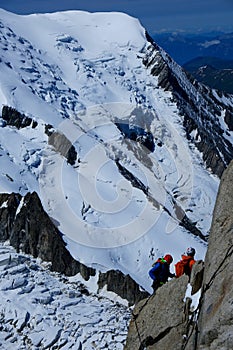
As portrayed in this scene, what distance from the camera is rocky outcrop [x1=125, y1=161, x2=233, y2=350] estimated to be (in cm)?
1040

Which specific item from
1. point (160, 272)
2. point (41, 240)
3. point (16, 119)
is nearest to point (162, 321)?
point (160, 272)

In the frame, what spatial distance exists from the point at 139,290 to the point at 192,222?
109 feet

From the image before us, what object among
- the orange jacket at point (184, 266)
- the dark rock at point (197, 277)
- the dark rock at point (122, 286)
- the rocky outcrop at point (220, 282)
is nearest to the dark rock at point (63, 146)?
the dark rock at point (122, 286)

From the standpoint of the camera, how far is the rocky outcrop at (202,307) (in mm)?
10398

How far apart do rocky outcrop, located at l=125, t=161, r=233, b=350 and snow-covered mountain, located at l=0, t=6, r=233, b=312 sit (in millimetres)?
22777

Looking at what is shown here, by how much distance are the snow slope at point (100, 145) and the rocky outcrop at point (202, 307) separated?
22803 mm

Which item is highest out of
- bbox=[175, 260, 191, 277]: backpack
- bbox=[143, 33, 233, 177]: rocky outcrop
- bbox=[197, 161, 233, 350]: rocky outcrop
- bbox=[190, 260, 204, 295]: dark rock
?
bbox=[197, 161, 233, 350]: rocky outcrop

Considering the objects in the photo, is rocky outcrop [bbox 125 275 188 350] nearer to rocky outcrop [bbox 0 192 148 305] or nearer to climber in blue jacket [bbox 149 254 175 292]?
climber in blue jacket [bbox 149 254 175 292]

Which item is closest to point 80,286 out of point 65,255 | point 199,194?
point 65,255

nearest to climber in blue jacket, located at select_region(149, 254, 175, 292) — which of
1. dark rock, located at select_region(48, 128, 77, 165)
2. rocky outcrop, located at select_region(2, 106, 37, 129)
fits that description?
dark rock, located at select_region(48, 128, 77, 165)

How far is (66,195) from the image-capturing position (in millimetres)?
44406

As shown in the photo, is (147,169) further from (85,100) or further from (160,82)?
(160,82)

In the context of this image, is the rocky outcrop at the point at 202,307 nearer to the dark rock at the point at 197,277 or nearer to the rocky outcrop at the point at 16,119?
the dark rock at the point at 197,277

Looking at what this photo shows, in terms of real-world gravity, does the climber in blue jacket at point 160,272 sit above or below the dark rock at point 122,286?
above
